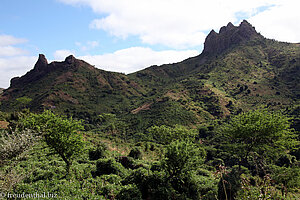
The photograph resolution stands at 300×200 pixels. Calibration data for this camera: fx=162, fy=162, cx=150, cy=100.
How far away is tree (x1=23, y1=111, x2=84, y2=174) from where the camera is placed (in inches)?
787

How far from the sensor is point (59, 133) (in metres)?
19.9

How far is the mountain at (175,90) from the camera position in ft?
309

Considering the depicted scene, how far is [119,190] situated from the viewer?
18.5 m

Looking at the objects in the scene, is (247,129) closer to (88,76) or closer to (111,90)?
(111,90)

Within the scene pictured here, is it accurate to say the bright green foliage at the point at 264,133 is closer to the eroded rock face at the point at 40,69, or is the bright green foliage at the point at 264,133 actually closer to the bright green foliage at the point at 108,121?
the bright green foliage at the point at 108,121

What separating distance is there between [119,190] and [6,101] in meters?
153

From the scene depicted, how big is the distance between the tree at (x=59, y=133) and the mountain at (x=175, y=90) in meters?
64.7

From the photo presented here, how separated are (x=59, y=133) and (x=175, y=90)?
10425 centimetres

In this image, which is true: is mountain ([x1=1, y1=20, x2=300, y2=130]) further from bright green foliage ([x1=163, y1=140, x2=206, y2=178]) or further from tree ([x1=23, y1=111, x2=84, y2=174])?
tree ([x1=23, y1=111, x2=84, y2=174])

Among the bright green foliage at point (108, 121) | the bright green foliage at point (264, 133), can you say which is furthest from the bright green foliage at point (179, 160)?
the bright green foliage at point (108, 121)

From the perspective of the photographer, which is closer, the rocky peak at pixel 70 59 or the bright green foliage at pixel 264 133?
the bright green foliage at pixel 264 133

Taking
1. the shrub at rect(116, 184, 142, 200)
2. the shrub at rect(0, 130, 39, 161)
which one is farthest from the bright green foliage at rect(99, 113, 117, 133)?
the shrub at rect(0, 130, 39, 161)

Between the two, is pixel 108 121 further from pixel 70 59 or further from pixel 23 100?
pixel 70 59

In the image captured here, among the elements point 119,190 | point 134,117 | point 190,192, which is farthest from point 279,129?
point 134,117
